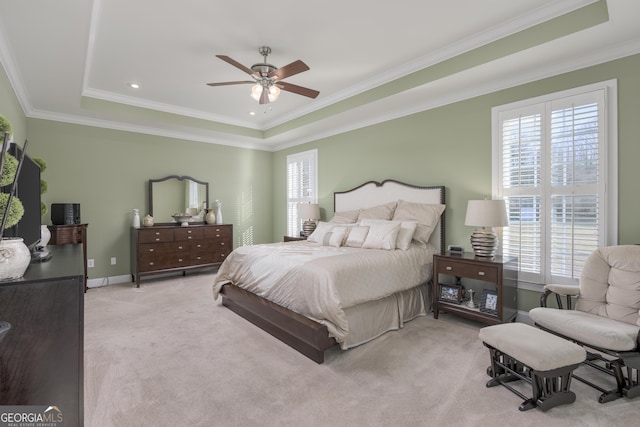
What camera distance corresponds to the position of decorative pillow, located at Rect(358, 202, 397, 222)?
4.24 metres

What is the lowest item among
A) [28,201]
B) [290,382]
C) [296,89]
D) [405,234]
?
[290,382]

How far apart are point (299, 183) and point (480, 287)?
378 centimetres

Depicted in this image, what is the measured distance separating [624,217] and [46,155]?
6924 millimetres

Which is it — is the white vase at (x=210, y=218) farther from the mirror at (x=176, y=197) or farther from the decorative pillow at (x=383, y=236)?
the decorative pillow at (x=383, y=236)

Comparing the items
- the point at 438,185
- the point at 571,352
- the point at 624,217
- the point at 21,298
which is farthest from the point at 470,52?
the point at 21,298

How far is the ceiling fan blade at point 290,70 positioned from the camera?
2725mm

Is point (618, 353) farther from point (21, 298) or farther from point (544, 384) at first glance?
point (21, 298)

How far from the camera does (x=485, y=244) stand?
A: 317 centimetres

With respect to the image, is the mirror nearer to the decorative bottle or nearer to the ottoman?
the decorative bottle

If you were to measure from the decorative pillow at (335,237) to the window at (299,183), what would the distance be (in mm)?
1839

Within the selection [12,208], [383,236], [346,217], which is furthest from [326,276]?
[346,217]

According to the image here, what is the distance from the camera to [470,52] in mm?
3107

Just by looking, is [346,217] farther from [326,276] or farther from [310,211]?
[326,276]

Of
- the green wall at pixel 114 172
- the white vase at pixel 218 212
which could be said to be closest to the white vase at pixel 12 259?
the green wall at pixel 114 172
